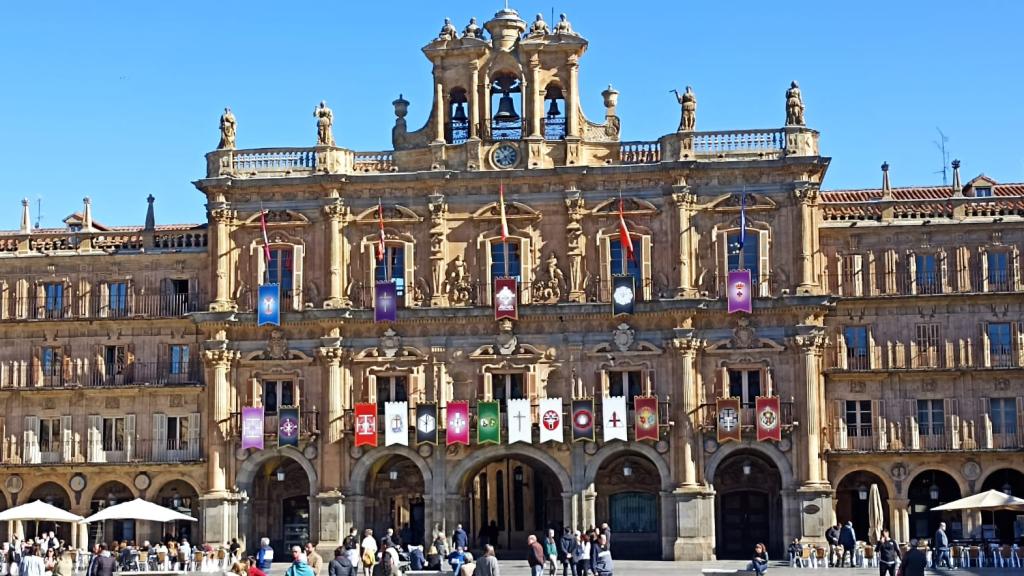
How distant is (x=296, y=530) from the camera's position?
7825 cm

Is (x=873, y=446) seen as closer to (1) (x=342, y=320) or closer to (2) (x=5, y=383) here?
(1) (x=342, y=320)

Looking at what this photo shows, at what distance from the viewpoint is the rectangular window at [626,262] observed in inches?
2943

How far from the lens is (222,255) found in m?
76.6

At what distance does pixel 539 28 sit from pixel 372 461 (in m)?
19.3

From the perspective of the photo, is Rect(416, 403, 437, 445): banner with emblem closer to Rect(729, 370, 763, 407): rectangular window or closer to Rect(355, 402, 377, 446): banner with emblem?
Rect(355, 402, 377, 446): banner with emblem

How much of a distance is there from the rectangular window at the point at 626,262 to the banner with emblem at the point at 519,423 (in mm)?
6532

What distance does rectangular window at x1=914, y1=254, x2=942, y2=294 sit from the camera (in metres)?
75.2

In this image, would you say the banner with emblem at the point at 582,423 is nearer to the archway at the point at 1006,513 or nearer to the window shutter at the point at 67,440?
the archway at the point at 1006,513

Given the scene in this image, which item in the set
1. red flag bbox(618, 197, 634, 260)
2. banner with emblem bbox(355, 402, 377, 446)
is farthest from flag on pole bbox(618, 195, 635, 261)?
banner with emblem bbox(355, 402, 377, 446)

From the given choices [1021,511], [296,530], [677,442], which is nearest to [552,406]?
[677,442]

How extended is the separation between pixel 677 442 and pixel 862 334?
9045 millimetres

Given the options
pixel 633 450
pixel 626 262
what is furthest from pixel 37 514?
pixel 626 262

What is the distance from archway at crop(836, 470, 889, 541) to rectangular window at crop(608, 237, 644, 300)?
1172 centimetres

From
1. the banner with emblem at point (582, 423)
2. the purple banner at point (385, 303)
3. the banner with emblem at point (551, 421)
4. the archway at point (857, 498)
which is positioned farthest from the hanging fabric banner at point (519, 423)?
the archway at point (857, 498)
